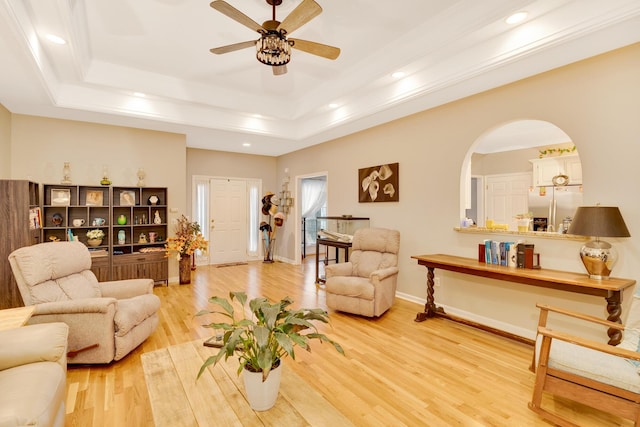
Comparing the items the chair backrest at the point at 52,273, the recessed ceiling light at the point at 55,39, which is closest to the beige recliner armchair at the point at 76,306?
the chair backrest at the point at 52,273

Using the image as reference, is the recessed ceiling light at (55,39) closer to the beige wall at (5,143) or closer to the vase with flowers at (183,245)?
the beige wall at (5,143)

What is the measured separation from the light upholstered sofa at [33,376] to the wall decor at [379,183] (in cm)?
393

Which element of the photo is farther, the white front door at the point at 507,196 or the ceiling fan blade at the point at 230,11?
the white front door at the point at 507,196

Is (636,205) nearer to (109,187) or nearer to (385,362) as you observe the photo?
(385,362)

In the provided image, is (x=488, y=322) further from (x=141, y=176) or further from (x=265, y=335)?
(x=141, y=176)

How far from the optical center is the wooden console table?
234 cm

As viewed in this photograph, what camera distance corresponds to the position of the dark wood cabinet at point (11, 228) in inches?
128

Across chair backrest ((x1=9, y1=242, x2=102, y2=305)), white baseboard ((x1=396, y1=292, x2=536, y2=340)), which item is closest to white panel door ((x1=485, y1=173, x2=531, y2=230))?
white baseboard ((x1=396, y1=292, x2=536, y2=340))

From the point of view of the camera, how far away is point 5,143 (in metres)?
4.06

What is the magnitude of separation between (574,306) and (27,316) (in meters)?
4.42

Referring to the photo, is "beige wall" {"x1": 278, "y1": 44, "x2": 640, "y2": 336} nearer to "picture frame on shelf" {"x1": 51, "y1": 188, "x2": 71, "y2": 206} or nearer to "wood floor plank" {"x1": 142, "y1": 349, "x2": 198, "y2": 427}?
"wood floor plank" {"x1": 142, "y1": 349, "x2": 198, "y2": 427}

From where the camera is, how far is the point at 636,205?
249 cm

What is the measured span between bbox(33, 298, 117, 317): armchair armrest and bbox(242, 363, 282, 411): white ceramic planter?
1723 mm

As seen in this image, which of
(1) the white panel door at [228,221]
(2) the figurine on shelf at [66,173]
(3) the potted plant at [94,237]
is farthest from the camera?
(1) the white panel door at [228,221]
